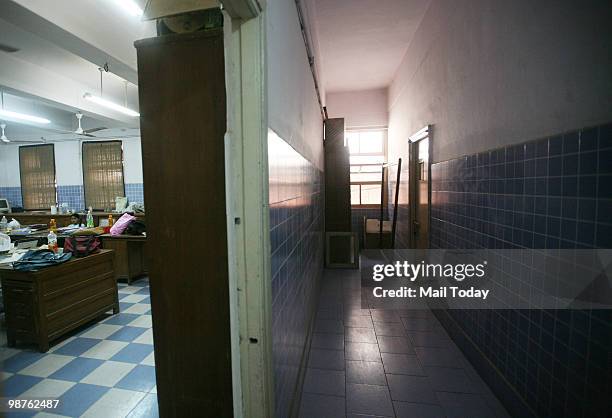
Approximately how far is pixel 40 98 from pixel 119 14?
2.33 metres

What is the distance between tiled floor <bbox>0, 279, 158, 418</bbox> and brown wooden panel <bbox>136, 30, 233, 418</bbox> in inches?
26.5

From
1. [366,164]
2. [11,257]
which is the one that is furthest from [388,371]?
[366,164]

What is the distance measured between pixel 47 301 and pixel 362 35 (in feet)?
16.1

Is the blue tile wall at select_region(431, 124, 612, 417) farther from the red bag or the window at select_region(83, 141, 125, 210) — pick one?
the window at select_region(83, 141, 125, 210)

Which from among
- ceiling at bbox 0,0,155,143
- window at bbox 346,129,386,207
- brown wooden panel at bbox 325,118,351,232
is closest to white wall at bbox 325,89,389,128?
window at bbox 346,129,386,207

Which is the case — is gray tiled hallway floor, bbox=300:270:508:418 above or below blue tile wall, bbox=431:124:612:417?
below

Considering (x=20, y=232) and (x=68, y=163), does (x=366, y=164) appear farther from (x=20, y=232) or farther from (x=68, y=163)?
(x=68, y=163)

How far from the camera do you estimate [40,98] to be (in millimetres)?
4195

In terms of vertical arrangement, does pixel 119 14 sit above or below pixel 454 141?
above

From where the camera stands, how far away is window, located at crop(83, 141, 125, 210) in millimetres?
6594

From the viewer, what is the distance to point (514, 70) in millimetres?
1700

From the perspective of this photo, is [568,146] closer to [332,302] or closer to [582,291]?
[582,291]

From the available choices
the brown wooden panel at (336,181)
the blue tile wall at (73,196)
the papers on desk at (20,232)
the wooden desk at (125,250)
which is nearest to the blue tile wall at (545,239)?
the brown wooden panel at (336,181)

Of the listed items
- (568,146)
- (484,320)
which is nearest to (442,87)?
(568,146)
